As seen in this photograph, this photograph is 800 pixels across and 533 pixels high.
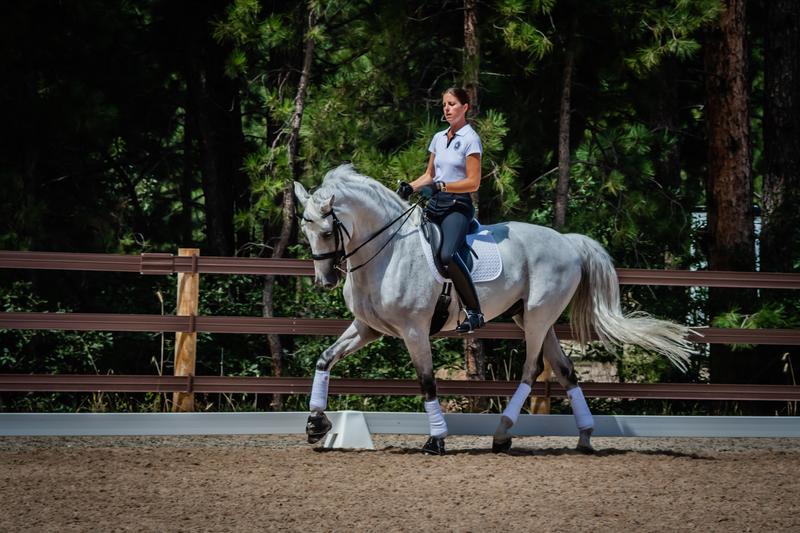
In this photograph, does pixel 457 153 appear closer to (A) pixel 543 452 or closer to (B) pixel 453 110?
(B) pixel 453 110

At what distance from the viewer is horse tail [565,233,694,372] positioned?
8.16m

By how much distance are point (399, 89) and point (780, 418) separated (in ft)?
16.1

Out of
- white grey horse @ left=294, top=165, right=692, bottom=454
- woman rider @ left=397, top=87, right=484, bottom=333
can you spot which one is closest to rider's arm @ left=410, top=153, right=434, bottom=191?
woman rider @ left=397, top=87, right=484, bottom=333

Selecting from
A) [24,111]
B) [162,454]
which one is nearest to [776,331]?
[162,454]

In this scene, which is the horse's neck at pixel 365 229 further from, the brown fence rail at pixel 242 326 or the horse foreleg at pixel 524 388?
the horse foreleg at pixel 524 388

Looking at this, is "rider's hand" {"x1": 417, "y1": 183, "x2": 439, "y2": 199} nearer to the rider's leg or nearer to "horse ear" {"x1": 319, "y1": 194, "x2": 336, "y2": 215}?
the rider's leg

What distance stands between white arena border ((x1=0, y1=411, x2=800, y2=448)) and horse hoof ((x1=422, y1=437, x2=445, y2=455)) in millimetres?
491

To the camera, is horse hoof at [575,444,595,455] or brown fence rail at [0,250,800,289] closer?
horse hoof at [575,444,595,455]

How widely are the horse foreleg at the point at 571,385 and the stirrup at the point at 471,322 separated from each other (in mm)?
923

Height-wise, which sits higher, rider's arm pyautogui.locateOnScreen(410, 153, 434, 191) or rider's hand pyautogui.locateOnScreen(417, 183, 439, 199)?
rider's arm pyautogui.locateOnScreen(410, 153, 434, 191)

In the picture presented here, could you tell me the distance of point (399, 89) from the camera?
35.9 feet

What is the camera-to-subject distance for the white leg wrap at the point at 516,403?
311 inches

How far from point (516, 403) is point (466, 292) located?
0.97 meters

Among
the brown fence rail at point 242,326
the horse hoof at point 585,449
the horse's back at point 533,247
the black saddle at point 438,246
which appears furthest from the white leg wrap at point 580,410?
the black saddle at point 438,246
